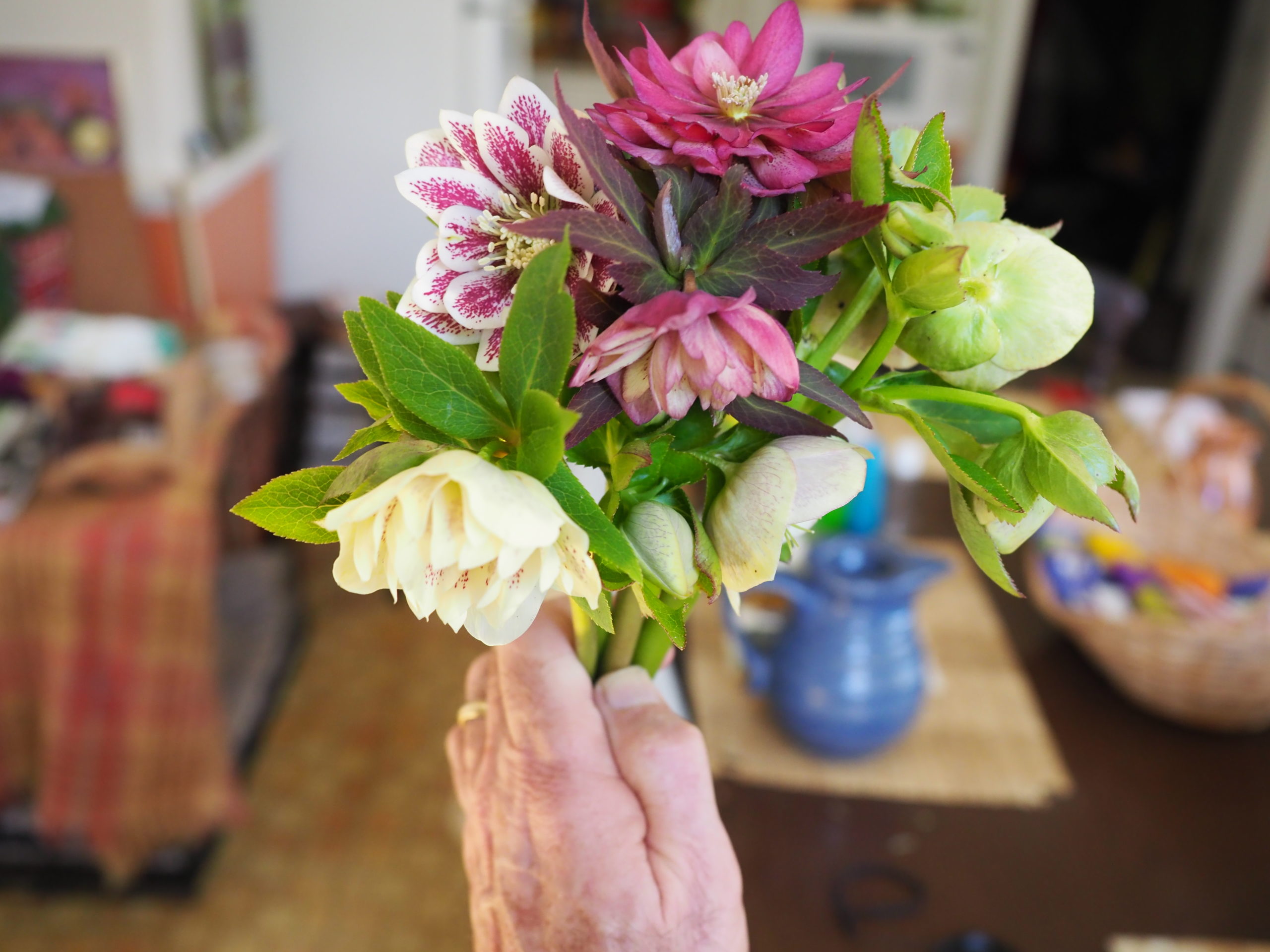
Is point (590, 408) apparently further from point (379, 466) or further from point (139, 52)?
point (139, 52)

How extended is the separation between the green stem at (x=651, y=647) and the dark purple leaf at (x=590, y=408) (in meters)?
0.17

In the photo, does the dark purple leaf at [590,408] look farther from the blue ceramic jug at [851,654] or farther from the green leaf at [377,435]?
the blue ceramic jug at [851,654]

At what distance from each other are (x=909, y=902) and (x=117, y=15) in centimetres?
211

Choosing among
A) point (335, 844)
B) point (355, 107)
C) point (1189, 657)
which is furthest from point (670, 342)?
point (355, 107)

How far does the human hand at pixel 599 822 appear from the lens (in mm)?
459

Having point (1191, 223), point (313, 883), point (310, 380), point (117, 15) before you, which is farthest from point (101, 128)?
point (1191, 223)

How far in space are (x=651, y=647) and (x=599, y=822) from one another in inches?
3.5

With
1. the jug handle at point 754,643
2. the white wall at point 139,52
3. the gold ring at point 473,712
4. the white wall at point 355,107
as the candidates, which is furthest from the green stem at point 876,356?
the white wall at point 355,107

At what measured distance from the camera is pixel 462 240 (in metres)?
0.35

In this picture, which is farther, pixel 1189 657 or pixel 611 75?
pixel 1189 657

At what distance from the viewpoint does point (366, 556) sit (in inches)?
12.3

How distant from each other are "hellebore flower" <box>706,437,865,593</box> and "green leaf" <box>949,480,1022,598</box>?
1.9 inches

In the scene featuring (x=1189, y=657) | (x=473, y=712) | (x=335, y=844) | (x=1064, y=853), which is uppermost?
(x=473, y=712)

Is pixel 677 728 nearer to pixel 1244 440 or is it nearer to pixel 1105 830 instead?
pixel 1105 830
